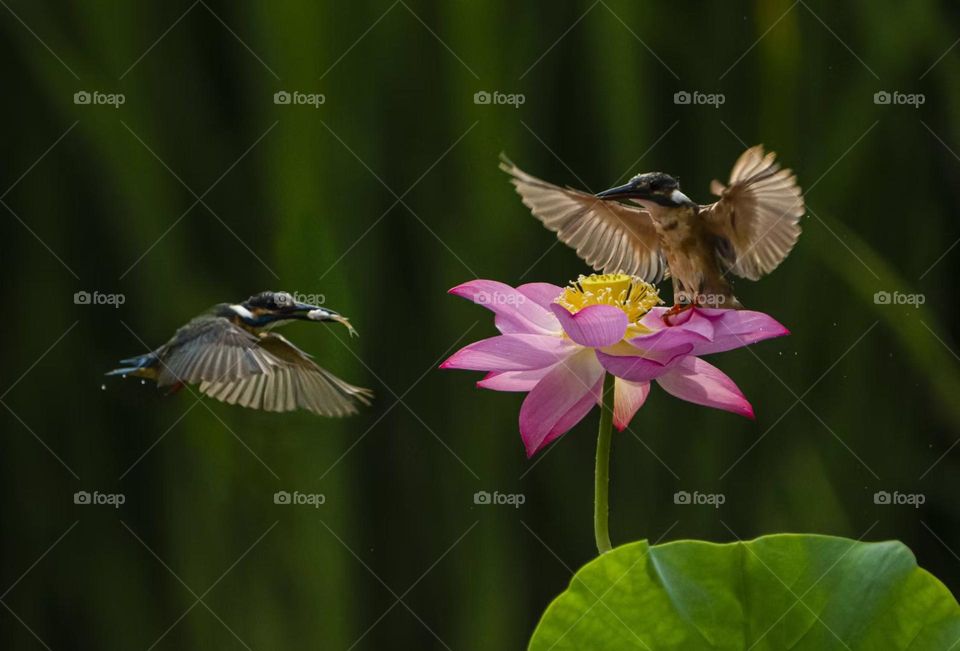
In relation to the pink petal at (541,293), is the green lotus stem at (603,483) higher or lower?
lower

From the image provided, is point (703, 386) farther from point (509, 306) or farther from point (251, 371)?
point (251, 371)

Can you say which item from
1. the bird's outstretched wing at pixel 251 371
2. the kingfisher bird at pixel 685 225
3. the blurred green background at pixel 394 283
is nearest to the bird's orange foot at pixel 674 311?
the kingfisher bird at pixel 685 225

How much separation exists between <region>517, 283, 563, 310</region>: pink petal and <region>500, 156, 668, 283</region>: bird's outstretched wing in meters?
0.06

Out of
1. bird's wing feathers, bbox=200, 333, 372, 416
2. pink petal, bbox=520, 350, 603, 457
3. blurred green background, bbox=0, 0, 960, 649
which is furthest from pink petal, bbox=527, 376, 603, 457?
blurred green background, bbox=0, 0, 960, 649

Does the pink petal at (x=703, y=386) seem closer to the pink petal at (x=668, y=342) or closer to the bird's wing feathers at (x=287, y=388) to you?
the pink petal at (x=668, y=342)

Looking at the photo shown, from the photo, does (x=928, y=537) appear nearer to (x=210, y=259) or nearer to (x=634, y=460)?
(x=634, y=460)

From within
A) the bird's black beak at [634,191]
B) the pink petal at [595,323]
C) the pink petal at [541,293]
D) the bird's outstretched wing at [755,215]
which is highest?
the bird's black beak at [634,191]

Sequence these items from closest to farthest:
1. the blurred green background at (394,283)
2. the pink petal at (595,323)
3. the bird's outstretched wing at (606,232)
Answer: the pink petal at (595,323) → the bird's outstretched wing at (606,232) → the blurred green background at (394,283)

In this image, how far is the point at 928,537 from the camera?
0.94 meters

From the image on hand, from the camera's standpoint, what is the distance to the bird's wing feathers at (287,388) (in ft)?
1.69

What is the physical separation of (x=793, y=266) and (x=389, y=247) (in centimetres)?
36

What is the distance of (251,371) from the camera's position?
0.47 meters

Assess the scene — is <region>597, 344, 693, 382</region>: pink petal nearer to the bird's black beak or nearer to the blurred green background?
the bird's black beak

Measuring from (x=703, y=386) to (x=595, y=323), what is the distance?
8 cm
